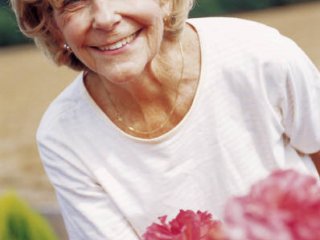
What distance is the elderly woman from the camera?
1.96 m

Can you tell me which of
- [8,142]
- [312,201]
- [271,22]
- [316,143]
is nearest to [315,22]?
[271,22]

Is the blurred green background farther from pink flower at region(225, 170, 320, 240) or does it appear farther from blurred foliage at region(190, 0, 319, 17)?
pink flower at region(225, 170, 320, 240)

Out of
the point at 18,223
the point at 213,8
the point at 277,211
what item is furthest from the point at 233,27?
the point at 213,8

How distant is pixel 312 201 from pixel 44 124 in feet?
4.78

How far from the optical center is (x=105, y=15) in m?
1.80

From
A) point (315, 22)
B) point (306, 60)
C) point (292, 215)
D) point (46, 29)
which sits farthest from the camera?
point (315, 22)

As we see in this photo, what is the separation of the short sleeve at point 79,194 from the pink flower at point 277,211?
51.1 inches

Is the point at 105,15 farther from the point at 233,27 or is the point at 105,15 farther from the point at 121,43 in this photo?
the point at 233,27

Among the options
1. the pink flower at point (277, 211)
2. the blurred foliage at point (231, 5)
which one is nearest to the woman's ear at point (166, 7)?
the pink flower at point (277, 211)

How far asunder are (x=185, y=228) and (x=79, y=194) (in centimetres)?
107

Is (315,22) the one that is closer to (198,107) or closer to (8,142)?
(8,142)

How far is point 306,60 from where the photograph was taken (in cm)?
199

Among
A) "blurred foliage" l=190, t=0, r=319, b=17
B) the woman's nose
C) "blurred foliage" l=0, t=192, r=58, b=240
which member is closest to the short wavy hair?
the woman's nose

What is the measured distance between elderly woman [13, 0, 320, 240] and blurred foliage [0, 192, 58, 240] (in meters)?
0.35
